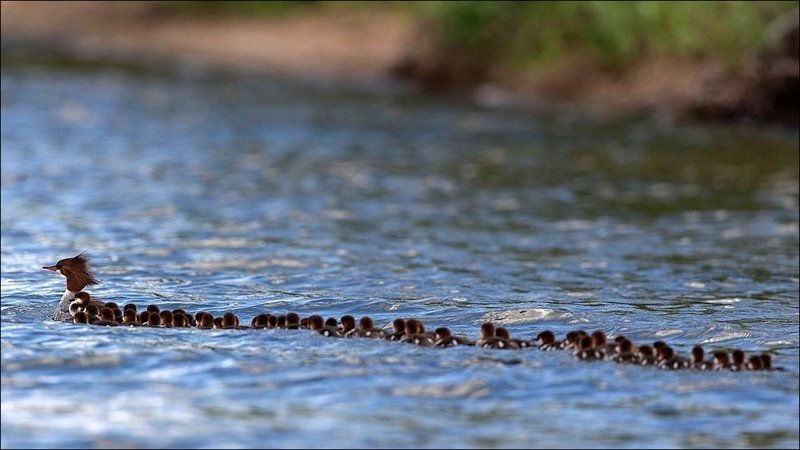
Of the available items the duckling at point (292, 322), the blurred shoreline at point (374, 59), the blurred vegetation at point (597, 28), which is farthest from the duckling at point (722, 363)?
the blurred vegetation at point (597, 28)

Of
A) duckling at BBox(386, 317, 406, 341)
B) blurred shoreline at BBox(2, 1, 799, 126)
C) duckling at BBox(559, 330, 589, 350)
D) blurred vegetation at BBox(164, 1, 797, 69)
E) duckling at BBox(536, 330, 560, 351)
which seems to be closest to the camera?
duckling at BBox(559, 330, 589, 350)

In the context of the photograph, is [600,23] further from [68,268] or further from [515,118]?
[68,268]

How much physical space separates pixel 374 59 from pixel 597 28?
24.7ft

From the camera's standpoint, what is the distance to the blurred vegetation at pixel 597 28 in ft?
95.7

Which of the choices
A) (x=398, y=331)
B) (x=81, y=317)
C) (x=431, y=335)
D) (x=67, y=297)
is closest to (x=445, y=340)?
(x=431, y=335)

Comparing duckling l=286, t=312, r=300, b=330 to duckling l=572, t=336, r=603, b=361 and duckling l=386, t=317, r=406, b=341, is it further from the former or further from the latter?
duckling l=572, t=336, r=603, b=361

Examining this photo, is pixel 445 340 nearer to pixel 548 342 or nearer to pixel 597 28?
pixel 548 342

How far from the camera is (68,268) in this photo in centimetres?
1307

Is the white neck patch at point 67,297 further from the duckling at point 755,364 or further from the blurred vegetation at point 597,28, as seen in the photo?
the blurred vegetation at point 597,28

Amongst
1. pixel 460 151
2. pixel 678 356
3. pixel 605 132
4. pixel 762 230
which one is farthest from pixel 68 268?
pixel 605 132

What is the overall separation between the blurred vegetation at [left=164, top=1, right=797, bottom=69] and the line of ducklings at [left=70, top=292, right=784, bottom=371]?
718 inches

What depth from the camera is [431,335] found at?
11.8 metres

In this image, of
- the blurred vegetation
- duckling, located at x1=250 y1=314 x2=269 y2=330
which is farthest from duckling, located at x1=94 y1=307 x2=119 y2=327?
the blurred vegetation

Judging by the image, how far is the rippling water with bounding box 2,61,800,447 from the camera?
394 inches
